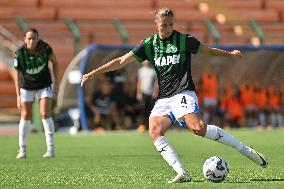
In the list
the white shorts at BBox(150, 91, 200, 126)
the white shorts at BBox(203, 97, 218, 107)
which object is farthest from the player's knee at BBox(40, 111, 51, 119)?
the white shorts at BBox(203, 97, 218, 107)

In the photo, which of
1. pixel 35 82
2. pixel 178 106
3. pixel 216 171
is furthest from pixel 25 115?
pixel 216 171

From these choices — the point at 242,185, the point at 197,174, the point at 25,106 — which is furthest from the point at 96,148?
the point at 242,185

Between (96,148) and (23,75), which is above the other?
(23,75)

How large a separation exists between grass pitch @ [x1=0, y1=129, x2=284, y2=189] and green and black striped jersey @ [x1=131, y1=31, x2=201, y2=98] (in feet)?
3.19

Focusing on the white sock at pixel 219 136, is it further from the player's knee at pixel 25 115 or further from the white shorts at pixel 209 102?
the white shorts at pixel 209 102

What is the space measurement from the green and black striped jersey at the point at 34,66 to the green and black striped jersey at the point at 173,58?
159 inches

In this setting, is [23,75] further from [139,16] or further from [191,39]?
[139,16]

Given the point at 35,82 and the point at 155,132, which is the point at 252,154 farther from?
the point at 35,82

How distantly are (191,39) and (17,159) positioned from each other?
4585 millimetres

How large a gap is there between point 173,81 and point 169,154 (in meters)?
0.80

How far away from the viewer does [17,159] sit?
42.0 ft

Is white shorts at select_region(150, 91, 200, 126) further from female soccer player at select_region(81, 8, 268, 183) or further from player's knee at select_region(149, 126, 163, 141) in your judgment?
player's knee at select_region(149, 126, 163, 141)

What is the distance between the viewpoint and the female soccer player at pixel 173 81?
8.92 meters

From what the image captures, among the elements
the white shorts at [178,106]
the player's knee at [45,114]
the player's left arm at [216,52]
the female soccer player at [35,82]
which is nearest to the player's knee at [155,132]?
the white shorts at [178,106]
